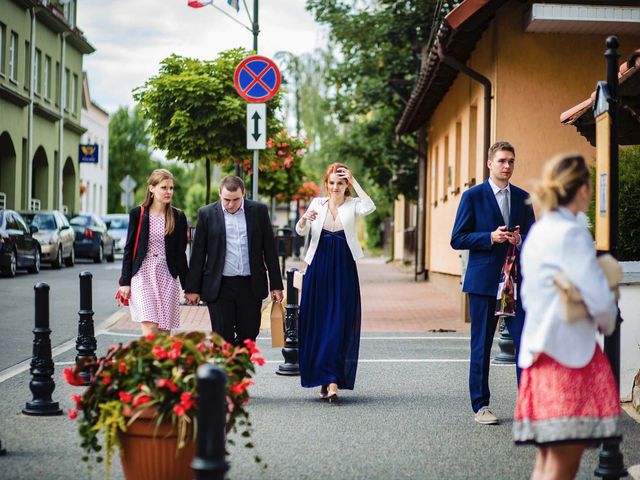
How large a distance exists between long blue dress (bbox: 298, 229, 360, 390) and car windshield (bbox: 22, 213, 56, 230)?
21.1 m

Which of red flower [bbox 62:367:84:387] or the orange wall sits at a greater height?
the orange wall

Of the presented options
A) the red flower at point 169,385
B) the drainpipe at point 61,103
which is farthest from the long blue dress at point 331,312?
the drainpipe at point 61,103

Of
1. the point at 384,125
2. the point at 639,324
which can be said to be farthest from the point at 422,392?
the point at 384,125

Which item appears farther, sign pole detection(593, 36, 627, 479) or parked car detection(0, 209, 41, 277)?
parked car detection(0, 209, 41, 277)

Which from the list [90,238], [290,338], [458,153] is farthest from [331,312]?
[90,238]

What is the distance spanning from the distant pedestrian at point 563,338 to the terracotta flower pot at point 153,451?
5.17 ft

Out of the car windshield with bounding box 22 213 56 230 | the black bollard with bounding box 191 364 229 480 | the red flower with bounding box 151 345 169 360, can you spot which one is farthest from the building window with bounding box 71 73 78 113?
the black bollard with bounding box 191 364 229 480

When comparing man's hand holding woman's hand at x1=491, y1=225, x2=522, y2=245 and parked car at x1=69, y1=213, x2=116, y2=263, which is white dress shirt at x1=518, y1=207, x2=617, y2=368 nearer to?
man's hand holding woman's hand at x1=491, y1=225, x2=522, y2=245

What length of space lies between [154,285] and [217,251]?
1.99 ft

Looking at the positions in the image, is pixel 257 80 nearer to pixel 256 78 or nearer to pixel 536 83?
pixel 256 78

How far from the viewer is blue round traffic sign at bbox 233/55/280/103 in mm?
13812

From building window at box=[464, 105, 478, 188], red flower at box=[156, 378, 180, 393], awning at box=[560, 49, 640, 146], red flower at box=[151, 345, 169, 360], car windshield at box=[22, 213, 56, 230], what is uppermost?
building window at box=[464, 105, 478, 188]

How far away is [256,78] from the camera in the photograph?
1384 centimetres

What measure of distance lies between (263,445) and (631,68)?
405 centimetres
